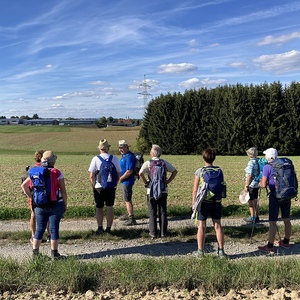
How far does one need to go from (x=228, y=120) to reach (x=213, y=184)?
1485 inches

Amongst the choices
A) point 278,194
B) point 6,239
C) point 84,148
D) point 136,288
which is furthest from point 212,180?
point 84,148

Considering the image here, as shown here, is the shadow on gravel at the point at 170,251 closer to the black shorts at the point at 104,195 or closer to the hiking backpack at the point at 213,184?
the hiking backpack at the point at 213,184

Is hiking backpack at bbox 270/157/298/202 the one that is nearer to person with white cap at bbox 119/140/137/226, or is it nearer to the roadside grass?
the roadside grass

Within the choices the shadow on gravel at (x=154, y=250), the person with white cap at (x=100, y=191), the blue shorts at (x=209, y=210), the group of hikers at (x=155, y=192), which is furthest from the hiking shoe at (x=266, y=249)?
the person with white cap at (x=100, y=191)

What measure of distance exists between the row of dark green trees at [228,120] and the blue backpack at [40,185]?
37708 mm

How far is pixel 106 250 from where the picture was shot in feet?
20.8

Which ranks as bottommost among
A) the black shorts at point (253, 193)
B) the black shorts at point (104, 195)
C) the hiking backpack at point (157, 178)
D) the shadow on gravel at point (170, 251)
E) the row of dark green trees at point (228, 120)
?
the shadow on gravel at point (170, 251)

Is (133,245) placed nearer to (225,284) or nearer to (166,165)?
(166,165)

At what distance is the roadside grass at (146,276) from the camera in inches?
169

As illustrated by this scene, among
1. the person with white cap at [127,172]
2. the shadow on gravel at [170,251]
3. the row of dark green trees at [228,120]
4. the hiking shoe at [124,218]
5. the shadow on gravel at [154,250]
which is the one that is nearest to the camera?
A: the shadow on gravel at [170,251]

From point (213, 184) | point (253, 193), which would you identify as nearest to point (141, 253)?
point (213, 184)

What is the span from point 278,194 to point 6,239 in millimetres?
5119

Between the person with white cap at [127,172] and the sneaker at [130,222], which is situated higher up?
the person with white cap at [127,172]

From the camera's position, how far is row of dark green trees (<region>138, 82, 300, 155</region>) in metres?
40.4
